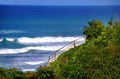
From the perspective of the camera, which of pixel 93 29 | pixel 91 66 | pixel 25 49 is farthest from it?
pixel 25 49

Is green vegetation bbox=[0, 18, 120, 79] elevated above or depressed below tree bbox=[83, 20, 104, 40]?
below

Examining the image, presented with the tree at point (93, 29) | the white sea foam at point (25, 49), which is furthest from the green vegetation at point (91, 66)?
the white sea foam at point (25, 49)

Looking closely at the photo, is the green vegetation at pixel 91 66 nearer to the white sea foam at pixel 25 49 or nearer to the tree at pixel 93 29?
the tree at pixel 93 29

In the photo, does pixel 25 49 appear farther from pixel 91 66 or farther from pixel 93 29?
pixel 91 66

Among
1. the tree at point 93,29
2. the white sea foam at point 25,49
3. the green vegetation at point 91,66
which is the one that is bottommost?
the green vegetation at point 91,66

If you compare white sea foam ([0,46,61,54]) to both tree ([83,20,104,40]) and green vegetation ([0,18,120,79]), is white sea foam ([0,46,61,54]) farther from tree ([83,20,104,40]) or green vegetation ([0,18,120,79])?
green vegetation ([0,18,120,79])

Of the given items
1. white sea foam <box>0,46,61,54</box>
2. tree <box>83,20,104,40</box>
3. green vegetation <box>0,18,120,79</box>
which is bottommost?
green vegetation <box>0,18,120,79</box>

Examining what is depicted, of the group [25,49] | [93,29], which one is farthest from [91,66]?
[25,49]

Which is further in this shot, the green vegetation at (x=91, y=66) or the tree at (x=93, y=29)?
the tree at (x=93, y=29)

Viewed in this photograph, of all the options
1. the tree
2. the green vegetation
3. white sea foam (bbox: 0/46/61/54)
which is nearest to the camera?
the green vegetation

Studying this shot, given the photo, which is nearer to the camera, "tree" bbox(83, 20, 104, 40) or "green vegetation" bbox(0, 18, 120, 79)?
"green vegetation" bbox(0, 18, 120, 79)

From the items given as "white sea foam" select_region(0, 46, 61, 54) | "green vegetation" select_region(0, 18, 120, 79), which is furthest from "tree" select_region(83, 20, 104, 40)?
"white sea foam" select_region(0, 46, 61, 54)

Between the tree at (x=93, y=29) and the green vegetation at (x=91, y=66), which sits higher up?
the tree at (x=93, y=29)

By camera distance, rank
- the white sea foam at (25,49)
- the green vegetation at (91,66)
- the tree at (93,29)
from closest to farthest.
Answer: the green vegetation at (91,66) → the tree at (93,29) → the white sea foam at (25,49)
